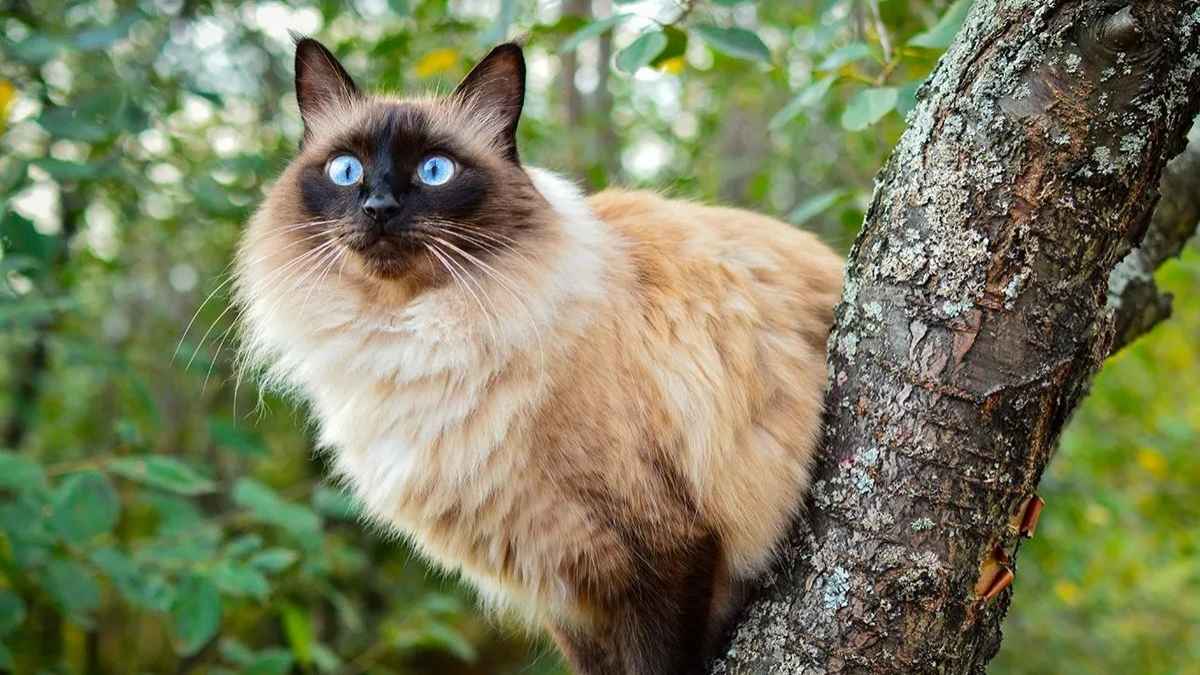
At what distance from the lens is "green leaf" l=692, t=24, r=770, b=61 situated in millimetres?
2475

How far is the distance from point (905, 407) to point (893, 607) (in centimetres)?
36

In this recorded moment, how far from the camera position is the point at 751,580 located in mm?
2008

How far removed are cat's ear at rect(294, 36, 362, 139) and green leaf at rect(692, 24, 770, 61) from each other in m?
0.96

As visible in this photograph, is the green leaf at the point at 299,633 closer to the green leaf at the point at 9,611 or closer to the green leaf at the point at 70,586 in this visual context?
the green leaf at the point at 70,586

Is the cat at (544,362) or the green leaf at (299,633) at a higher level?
the cat at (544,362)

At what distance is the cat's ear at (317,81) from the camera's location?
2.57 m

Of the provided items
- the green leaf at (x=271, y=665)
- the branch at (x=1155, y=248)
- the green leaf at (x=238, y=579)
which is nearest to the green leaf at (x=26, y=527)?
the green leaf at (x=238, y=579)

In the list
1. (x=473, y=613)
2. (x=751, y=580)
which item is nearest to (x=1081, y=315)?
(x=751, y=580)

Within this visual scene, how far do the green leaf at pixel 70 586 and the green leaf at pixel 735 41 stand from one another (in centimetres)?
251

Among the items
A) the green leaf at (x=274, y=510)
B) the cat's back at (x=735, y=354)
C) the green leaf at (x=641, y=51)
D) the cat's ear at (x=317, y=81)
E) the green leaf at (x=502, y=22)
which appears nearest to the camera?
the cat's back at (x=735, y=354)

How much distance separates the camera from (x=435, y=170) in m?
2.35

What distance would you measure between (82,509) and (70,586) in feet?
0.96

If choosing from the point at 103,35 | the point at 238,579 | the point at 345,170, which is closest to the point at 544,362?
the point at 345,170

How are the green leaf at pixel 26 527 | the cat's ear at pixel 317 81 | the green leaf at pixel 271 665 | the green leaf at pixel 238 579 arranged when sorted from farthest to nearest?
the green leaf at pixel 271 665 → the green leaf at pixel 238 579 → the green leaf at pixel 26 527 → the cat's ear at pixel 317 81
